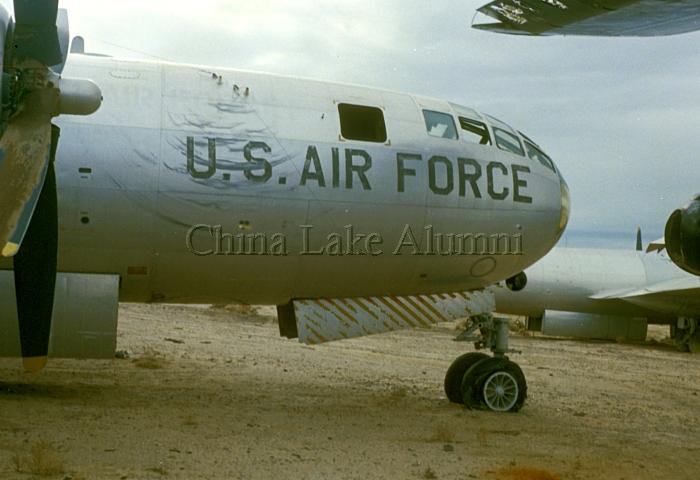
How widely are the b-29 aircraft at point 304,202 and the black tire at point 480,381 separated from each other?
25 millimetres

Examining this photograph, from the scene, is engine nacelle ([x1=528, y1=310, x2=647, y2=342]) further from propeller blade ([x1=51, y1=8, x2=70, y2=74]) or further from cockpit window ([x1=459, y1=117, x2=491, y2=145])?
propeller blade ([x1=51, y1=8, x2=70, y2=74])

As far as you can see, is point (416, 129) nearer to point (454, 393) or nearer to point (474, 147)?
point (474, 147)

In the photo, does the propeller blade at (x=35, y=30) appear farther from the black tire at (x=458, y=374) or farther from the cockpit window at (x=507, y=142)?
the black tire at (x=458, y=374)

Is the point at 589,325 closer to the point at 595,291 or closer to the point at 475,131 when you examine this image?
the point at 595,291

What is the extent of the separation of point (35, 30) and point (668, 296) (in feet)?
79.1

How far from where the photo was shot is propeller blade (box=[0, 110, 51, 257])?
6477 mm

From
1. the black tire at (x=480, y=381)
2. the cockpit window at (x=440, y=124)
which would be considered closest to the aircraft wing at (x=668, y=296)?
the black tire at (x=480, y=381)

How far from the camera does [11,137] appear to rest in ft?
22.4

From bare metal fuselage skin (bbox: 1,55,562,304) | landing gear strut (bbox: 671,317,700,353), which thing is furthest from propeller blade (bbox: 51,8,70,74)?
landing gear strut (bbox: 671,317,700,353)

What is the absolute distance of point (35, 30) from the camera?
6812mm

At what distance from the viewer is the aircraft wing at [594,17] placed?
9148mm

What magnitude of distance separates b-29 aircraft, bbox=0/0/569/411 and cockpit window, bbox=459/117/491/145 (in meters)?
0.04

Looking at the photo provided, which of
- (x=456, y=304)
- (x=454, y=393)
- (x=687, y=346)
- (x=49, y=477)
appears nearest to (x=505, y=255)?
(x=456, y=304)

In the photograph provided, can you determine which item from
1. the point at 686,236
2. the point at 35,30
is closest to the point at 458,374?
the point at 686,236
